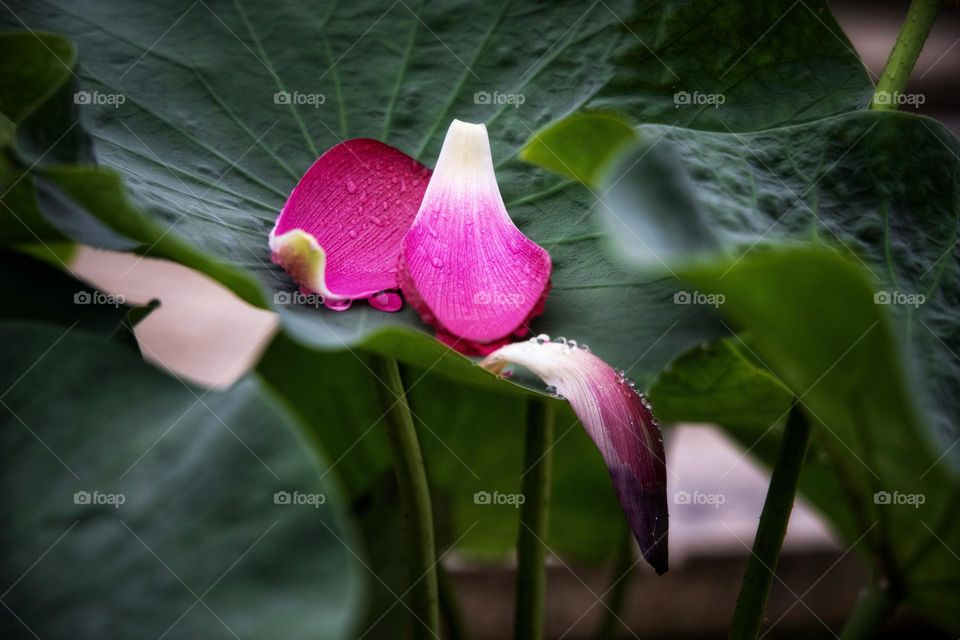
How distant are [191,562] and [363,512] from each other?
31 centimetres

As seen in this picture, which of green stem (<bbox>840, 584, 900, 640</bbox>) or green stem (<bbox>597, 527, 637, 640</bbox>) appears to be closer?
green stem (<bbox>840, 584, 900, 640</bbox>)

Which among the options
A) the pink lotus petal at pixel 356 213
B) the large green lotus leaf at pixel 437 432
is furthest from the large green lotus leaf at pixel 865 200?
the large green lotus leaf at pixel 437 432

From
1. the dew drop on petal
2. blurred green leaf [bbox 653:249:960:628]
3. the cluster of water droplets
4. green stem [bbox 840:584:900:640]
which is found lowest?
the dew drop on petal

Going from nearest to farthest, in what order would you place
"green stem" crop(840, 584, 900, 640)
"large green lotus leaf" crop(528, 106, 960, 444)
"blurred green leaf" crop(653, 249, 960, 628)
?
"blurred green leaf" crop(653, 249, 960, 628), "large green lotus leaf" crop(528, 106, 960, 444), "green stem" crop(840, 584, 900, 640)

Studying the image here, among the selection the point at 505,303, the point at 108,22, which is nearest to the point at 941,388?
the point at 505,303

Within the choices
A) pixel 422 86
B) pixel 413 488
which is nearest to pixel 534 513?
pixel 413 488

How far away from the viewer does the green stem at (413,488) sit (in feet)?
1.42

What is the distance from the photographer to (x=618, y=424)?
1.22 ft

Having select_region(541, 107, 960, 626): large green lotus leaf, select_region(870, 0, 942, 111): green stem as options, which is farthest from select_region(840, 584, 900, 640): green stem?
select_region(870, 0, 942, 111): green stem

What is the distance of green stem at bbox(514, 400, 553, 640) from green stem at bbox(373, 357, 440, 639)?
0.05 metres

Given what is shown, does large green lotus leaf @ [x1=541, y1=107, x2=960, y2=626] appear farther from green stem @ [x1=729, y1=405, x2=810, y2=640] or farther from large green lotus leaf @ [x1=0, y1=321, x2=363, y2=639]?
large green lotus leaf @ [x1=0, y1=321, x2=363, y2=639]

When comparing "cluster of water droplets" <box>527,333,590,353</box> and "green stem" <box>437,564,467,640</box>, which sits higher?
"cluster of water droplets" <box>527,333,590,353</box>

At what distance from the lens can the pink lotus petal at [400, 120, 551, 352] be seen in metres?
0.43

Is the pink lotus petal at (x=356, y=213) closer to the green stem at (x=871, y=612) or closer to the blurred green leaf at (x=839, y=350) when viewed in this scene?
the blurred green leaf at (x=839, y=350)
